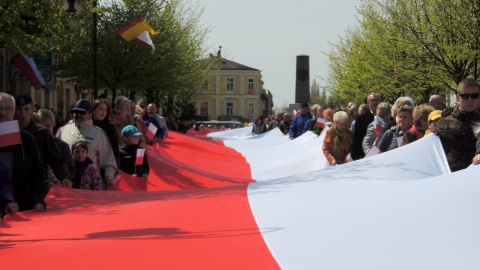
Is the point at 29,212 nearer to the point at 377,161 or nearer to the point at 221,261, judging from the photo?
the point at 221,261

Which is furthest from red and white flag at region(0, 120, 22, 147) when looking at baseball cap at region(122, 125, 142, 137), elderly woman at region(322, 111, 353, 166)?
elderly woman at region(322, 111, 353, 166)

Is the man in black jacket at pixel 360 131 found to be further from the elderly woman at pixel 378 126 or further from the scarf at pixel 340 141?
the elderly woman at pixel 378 126

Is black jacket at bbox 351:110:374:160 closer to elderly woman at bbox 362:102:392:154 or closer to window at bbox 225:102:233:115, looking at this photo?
elderly woman at bbox 362:102:392:154

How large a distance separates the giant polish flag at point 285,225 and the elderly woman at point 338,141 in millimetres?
4900

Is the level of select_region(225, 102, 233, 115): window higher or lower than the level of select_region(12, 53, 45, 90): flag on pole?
lower

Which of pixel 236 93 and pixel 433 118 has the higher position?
pixel 433 118

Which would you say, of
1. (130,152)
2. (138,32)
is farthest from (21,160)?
(138,32)

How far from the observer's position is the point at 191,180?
1527 cm

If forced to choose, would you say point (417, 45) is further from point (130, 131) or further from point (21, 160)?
point (21, 160)

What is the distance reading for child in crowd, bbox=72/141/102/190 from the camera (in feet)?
30.4

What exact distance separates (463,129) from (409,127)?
9.21ft

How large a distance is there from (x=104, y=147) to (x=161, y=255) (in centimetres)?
474

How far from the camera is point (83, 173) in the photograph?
30.7ft

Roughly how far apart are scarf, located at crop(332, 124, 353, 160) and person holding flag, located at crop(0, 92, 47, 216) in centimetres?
637
